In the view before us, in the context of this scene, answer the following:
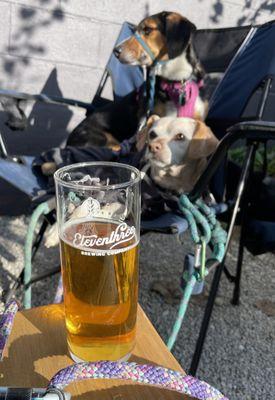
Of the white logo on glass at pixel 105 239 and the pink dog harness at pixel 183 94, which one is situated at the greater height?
the white logo on glass at pixel 105 239

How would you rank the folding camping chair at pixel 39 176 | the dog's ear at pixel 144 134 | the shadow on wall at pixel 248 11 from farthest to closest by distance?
1. the shadow on wall at pixel 248 11
2. the dog's ear at pixel 144 134
3. the folding camping chair at pixel 39 176

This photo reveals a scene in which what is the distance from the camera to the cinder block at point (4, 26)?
7.76ft

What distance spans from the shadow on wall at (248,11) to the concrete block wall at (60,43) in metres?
0.05

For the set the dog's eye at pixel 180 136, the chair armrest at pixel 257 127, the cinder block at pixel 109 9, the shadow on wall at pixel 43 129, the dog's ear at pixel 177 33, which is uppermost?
the cinder block at pixel 109 9

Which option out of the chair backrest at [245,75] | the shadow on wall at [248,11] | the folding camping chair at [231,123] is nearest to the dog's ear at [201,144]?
the folding camping chair at [231,123]

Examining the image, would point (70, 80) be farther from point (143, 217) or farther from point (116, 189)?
point (116, 189)

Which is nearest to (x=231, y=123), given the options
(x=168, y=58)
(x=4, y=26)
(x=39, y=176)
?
(x=168, y=58)

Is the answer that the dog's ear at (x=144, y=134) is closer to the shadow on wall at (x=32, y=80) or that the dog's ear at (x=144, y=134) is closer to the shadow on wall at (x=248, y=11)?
the shadow on wall at (x=32, y=80)

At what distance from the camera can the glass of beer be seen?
1.76 feet

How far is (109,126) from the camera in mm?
2189

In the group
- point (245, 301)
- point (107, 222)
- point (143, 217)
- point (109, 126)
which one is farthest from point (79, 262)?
point (109, 126)

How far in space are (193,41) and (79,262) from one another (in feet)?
6.79

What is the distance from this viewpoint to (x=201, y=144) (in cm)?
153

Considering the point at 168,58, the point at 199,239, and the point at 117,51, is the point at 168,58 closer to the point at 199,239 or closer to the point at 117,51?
the point at 117,51
